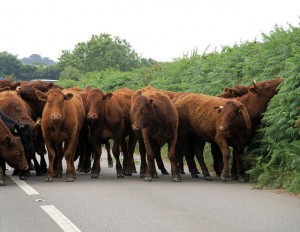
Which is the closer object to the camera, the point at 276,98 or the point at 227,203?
the point at 227,203

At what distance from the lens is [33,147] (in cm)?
1711

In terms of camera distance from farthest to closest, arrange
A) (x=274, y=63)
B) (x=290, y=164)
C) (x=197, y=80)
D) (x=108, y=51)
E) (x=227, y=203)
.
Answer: (x=108, y=51) → (x=197, y=80) → (x=274, y=63) → (x=290, y=164) → (x=227, y=203)

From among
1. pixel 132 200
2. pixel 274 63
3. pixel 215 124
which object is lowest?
pixel 132 200

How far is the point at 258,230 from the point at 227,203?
103 inches

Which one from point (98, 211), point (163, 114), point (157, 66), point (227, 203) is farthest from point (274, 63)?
point (157, 66)

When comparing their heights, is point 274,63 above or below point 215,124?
above

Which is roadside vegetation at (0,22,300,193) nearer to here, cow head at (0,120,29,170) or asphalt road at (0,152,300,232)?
asphalt road at (0,152,300,232)

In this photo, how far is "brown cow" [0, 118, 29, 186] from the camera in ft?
52.0

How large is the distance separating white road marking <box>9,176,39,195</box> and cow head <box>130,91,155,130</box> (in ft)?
9.18

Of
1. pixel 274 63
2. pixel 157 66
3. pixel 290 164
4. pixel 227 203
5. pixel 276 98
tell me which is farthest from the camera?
pixel 157 66

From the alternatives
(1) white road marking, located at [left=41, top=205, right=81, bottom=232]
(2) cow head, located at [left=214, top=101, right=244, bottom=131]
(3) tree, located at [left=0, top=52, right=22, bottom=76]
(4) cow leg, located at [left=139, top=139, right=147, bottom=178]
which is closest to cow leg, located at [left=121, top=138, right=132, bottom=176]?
(4) cow leg, located at [left=139, top=139, right=147, bottom=178]

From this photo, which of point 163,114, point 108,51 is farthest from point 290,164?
point 108,51

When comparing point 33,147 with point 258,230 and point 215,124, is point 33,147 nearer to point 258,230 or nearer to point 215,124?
point 215,124

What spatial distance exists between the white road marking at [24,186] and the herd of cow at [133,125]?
30 centimetres
